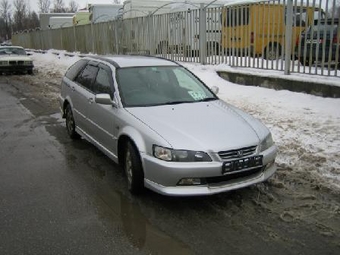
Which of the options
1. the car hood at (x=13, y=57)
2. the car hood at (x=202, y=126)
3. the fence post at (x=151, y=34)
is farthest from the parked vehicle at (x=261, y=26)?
the car hood at (x=13, y=57)

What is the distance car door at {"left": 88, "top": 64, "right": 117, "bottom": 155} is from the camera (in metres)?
5.36

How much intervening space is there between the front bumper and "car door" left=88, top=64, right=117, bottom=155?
3.37 ft

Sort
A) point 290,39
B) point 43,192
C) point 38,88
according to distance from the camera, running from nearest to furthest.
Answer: point 43,192 → point 290,39 → point 38,88

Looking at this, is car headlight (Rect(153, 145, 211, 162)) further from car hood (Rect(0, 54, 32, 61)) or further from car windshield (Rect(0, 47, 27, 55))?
car windshield (Rect(0, 47, 27, 55))

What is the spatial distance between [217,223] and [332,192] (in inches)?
60.2

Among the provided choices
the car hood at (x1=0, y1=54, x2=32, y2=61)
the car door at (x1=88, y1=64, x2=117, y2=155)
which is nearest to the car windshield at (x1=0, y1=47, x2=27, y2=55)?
the car hood at (x1=0, y1=54, x2=32, y2=61)

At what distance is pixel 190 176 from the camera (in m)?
4.21

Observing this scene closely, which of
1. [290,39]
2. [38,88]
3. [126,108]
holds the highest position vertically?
[290,39]

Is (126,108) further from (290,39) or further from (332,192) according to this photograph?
(290,39)

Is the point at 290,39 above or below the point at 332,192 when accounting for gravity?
above

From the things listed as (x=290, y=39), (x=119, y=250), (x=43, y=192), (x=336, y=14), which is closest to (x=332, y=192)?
(x=119, y=250)

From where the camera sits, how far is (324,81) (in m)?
8.69

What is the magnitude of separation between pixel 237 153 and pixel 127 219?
4.34 feet

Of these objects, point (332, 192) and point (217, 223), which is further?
point (332, 192)
